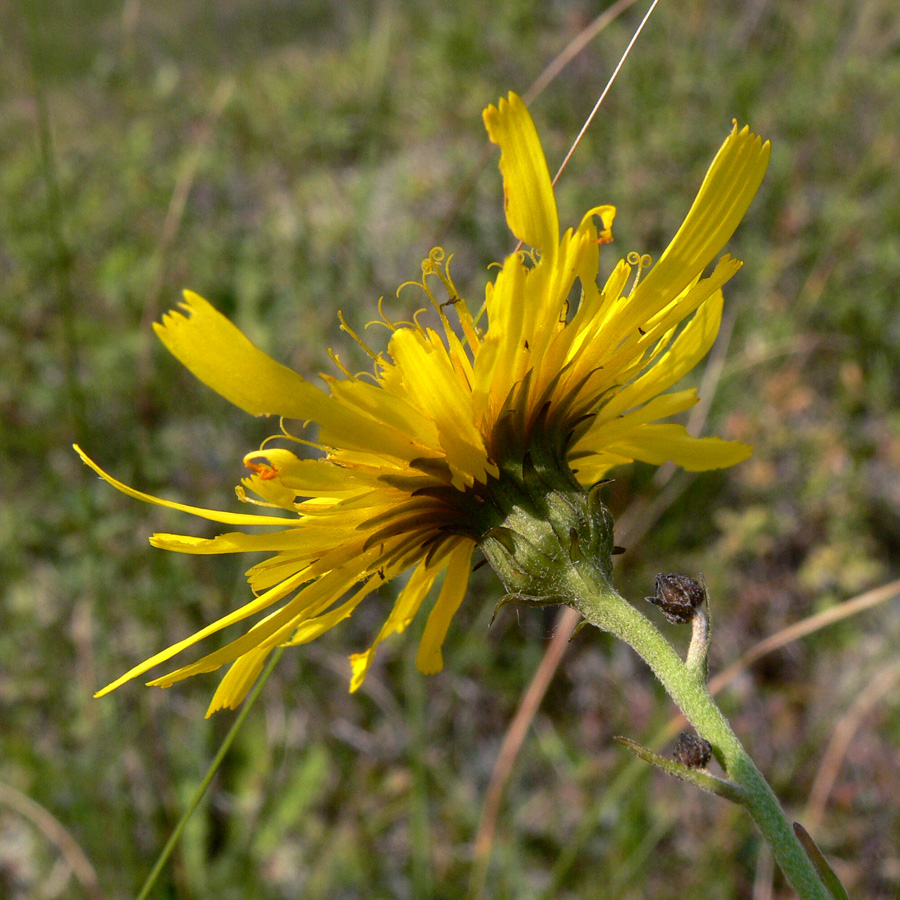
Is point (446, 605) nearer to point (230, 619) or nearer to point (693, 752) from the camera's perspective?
point (230, 619)

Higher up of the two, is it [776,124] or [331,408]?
[331,408]

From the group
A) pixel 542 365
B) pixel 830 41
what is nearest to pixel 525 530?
pixel 542 365

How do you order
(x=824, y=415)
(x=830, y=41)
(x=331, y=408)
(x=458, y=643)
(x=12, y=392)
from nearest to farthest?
(x=331, y=408) → (x=458, y=643) → (x=824, y=415) → (x=12, y=392) → (x=830, y=41)

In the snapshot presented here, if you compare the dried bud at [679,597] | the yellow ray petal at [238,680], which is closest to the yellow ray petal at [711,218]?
the dried bud at [679,597]

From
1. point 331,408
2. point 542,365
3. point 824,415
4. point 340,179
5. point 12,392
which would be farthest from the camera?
point 340,179

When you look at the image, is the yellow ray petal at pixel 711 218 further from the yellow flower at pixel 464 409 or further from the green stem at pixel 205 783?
the green stem at pixel 205 783

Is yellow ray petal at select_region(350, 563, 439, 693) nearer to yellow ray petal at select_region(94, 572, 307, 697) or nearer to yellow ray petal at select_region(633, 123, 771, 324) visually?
yellow ray petal at select_region(94, 572, 307, 697)

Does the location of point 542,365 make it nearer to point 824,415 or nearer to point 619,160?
point 824,415
